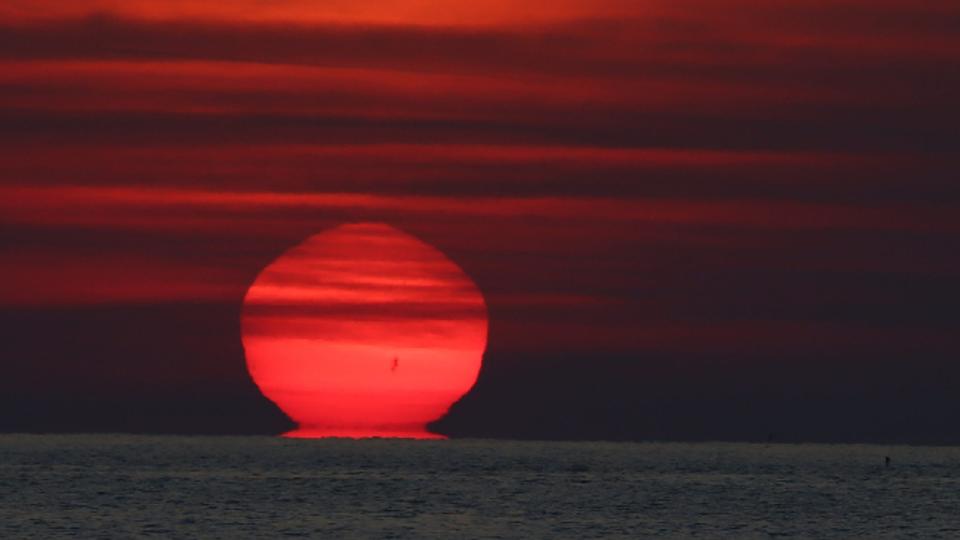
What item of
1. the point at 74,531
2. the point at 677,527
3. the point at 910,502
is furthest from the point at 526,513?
the point at 910,502

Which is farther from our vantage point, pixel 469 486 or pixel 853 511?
pixel 469 486

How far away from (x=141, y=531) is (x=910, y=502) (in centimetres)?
8022

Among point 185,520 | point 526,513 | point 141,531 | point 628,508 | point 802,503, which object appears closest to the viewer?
point 141,531

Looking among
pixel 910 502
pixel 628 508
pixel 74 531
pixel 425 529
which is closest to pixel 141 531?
pixel 74 531

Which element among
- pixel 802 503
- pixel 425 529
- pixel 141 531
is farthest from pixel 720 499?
pixel 141 531

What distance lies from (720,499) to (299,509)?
45375mm

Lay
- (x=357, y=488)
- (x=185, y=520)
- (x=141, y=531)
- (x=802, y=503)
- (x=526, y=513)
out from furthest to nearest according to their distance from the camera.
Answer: (x=357, y=488)
(x=802, y=503)
(x=526, y=513)
(x=185, y=520)
(x=141, y=531)

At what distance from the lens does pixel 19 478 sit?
19762 cm

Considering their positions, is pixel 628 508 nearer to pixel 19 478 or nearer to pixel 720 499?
pixel 720 499

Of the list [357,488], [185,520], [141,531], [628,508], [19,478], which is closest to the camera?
[141,531]

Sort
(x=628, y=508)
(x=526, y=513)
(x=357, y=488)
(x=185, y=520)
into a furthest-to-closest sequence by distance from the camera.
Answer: (x=357, y=488)
(x=628, y=508)
(x=526, y=513)
(x=185, y=520)

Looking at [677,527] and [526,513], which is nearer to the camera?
[677,527]

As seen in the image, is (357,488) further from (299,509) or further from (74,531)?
(74,531)

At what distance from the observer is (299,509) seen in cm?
14400
